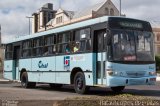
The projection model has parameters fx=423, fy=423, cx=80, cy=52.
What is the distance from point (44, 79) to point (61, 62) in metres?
2.47

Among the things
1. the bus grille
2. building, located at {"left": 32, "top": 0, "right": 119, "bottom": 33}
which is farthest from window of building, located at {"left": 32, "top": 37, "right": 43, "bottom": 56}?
building, located at {"left": 32, "top": 0, "right": 119, "bottom": 33}

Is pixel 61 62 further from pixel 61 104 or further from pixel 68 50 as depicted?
pixel 61 104

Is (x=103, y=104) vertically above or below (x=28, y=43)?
below

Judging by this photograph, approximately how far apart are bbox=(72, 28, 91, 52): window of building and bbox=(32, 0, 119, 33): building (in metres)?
61.9

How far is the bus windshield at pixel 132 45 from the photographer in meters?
17.3

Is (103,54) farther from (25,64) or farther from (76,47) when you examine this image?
(25,64)

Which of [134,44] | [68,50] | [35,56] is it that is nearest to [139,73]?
[134,44]

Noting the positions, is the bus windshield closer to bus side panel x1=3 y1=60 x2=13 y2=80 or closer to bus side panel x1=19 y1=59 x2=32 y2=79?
bus side panel x1=19 y1=59 x2=32 y2=79

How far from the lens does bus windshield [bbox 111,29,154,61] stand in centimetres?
1734

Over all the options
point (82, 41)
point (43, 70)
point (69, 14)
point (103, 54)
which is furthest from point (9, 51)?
point (69, 14)

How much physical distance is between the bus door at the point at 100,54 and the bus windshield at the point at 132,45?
57 cm

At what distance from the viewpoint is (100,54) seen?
17.9 meters

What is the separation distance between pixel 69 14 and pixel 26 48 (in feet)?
266

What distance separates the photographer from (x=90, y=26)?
18.6 meters
